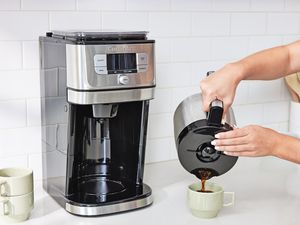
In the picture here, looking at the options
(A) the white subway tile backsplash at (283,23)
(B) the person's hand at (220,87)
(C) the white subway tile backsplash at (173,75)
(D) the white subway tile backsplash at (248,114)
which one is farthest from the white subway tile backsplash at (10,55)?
(A) the white subway tile backsplash at (283,23)

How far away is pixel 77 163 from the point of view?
1396mm

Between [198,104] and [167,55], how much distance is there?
0.53 m

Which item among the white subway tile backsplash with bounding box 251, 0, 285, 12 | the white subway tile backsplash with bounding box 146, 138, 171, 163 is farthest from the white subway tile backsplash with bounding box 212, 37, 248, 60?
the white subway tile backsplash with bounding box 146, 138, 171, 163

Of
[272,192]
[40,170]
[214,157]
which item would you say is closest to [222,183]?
[272,192]

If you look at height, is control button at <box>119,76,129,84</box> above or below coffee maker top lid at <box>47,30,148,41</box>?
below

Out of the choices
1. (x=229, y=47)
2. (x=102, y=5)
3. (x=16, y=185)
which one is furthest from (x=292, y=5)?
(x=16, y=185)

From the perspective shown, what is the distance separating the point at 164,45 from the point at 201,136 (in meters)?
0.63

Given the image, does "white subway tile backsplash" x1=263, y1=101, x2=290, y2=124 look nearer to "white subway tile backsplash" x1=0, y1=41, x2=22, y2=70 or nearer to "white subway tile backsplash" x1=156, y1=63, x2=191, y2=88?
"white subway tile backsplash" x1=156, y1=63, x2=191, y2=88

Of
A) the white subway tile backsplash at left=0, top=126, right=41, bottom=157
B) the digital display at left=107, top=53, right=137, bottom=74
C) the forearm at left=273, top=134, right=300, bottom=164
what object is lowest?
the white subway tile backsplash at left=0, top=126, right=41, bottom=157

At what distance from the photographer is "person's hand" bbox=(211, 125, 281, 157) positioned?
1.17m

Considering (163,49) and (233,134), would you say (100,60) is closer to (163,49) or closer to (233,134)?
(233,134)

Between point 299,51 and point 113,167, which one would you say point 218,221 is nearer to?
point 113,167

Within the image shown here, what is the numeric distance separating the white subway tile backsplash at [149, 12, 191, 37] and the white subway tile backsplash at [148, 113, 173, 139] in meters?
0.26

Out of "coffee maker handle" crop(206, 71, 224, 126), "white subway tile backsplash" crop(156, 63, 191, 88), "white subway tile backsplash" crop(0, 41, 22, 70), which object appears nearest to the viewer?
"coffee maker handle" crop(206, 71, 224, 126)
